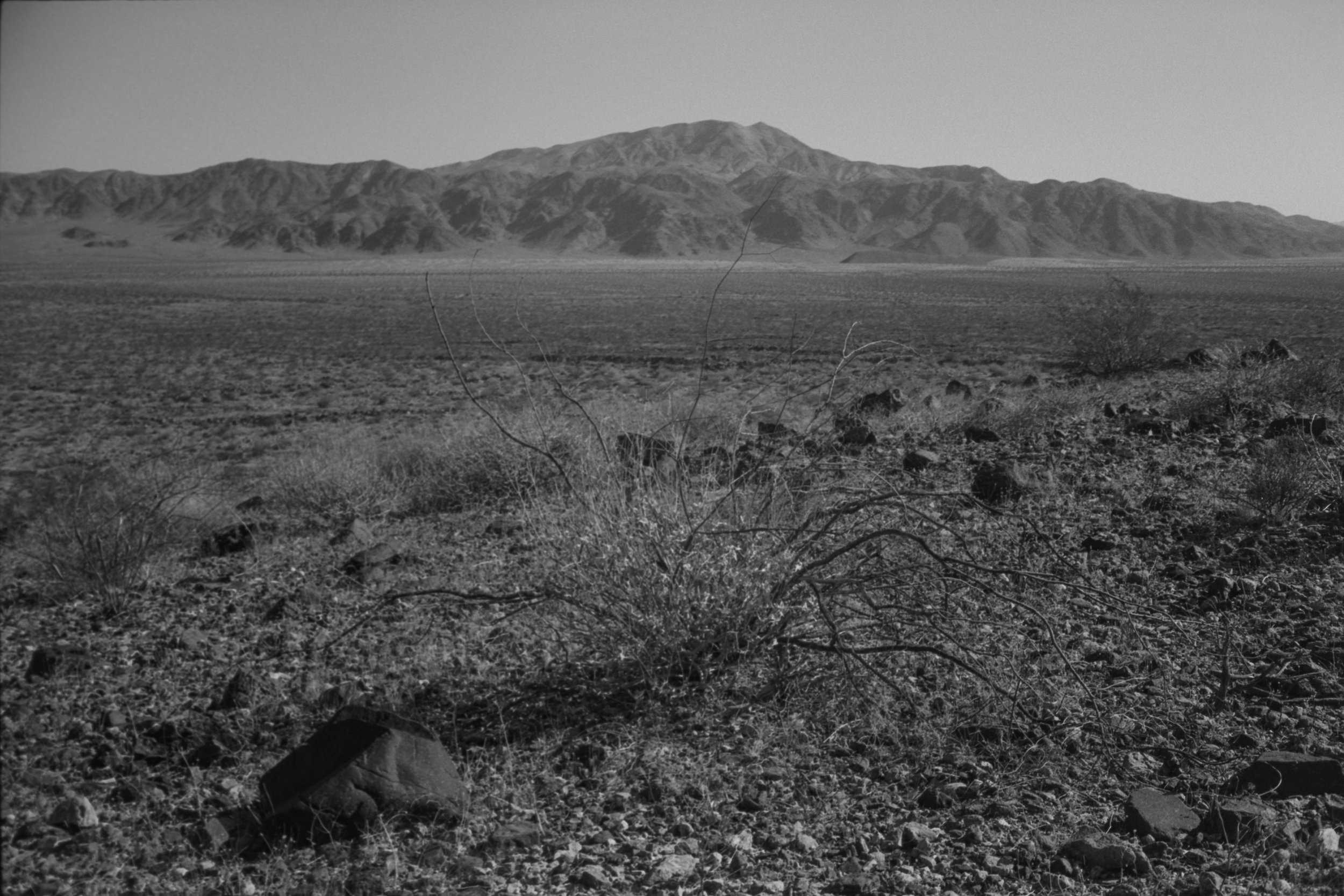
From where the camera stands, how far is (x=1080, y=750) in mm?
3885

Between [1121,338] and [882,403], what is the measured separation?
8395mm

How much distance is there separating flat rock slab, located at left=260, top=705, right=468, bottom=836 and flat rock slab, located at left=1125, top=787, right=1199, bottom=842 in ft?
7.02

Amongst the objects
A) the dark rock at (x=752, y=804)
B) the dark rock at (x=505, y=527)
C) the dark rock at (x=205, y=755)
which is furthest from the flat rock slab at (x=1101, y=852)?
the dark rock at (x=505, y=527)

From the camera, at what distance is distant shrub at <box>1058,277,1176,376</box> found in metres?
18.2

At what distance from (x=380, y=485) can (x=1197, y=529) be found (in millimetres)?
5946

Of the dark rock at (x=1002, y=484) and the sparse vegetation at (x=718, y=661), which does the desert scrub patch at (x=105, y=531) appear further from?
the dark rock at (x=1002, y=484)

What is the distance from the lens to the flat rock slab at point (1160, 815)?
334cm

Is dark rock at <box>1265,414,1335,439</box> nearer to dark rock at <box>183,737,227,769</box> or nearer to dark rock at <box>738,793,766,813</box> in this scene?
dark rock at <box>738,793,766,813</box>

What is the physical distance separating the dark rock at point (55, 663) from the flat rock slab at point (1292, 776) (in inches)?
179

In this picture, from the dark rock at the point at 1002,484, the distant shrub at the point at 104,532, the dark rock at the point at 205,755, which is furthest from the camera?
the dark rock at the point at 1002,484

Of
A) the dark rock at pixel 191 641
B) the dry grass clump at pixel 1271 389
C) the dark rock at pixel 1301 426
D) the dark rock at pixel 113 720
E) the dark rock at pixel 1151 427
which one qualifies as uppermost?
the dry grass clump at pixel 1271 389

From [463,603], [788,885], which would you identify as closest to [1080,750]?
[788,885]

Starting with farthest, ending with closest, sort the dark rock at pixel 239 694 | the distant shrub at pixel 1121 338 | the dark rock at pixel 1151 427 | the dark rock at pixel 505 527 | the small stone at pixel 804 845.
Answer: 1. the distant shrub at pixel 1121 338
2. the dark rock at pixel 1151 427
3. the dark rock at pixel 505 527
4. the dark rock at pixel 239 694
5. the small stone at pixel 804 845

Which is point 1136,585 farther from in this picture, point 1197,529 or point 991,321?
point 991,321
